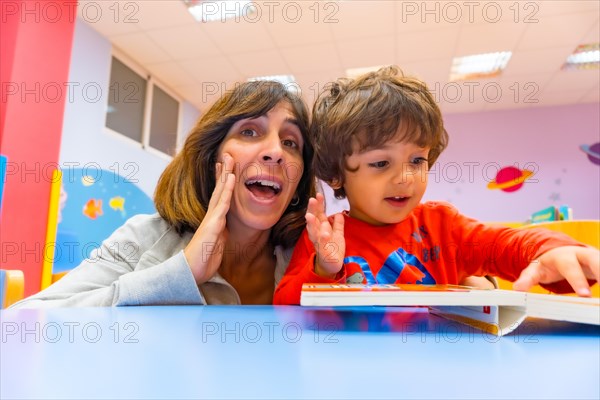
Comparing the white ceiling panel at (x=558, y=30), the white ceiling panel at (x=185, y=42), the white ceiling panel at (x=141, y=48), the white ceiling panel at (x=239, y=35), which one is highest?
the white ceiling panel at (x=558, y=30)

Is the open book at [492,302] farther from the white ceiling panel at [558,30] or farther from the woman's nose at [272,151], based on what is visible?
the white ceiling panel at [558,30]

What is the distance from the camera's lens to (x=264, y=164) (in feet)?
2.98

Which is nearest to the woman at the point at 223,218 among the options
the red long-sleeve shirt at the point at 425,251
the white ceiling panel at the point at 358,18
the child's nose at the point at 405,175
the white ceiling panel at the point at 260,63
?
the red long-sleeve shirt at the point at 425,251

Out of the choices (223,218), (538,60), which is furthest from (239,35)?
(223,218)

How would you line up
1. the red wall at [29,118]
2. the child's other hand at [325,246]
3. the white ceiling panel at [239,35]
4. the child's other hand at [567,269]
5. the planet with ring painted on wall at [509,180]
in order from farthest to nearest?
the planet with ring painted on wall at [509,180] → the white ceiling panel at [239,35] → the red wall at [29,118] → the child's other hand at [325,246] → the child's other hand at [567,269]

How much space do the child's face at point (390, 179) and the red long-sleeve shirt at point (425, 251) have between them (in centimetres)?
5

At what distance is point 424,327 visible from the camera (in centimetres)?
48

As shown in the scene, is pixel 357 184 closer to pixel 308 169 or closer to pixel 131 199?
pixel 308 169

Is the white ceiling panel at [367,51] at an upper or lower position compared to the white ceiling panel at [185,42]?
upper

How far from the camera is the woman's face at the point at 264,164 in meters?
0.91

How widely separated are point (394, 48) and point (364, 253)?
124 inches

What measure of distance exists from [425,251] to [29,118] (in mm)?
2353

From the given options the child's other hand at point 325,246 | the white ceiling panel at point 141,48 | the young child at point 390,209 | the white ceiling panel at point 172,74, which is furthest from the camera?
the white ceiling panel at point 172,74

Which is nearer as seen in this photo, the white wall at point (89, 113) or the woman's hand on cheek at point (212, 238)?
the woman's hand on cheek at point (212, 238)
